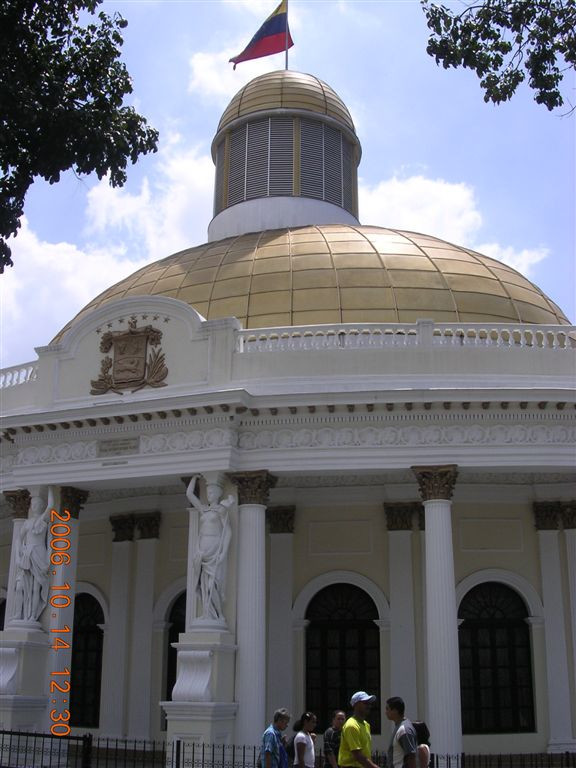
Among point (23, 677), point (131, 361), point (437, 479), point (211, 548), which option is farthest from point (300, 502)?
point (23, 677)

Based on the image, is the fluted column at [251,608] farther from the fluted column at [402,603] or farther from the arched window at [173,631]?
the arched window at [173,631]

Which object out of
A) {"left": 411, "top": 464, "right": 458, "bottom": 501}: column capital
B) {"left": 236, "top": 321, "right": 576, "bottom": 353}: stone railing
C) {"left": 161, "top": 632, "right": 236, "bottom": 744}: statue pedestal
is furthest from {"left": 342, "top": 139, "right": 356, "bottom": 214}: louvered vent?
{"left": 161, "top": 632, "right": 236, "bottom": 744}: statue pedestal

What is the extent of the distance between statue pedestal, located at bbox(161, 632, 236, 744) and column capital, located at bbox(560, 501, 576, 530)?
7.11 m

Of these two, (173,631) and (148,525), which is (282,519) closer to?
(148,525)

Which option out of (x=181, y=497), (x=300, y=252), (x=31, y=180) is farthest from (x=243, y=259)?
(x=31, y=180)

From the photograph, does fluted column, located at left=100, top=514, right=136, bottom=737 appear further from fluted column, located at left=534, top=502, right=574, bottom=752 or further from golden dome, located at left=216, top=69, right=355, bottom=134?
golden dome, located at left=216, top=69, right=355, bottom=134

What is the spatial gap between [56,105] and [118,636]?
41.3 ft

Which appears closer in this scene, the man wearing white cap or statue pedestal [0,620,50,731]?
the man wearing white cap

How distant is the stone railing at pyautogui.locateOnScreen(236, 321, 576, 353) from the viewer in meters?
17.9

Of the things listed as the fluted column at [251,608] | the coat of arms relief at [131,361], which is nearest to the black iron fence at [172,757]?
the fluted column at [251,608]

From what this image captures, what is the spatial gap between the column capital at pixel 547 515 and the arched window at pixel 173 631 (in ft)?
23.7

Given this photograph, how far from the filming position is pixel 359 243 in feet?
72.8

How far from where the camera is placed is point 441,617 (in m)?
16.1

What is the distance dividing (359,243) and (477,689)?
381 inches
